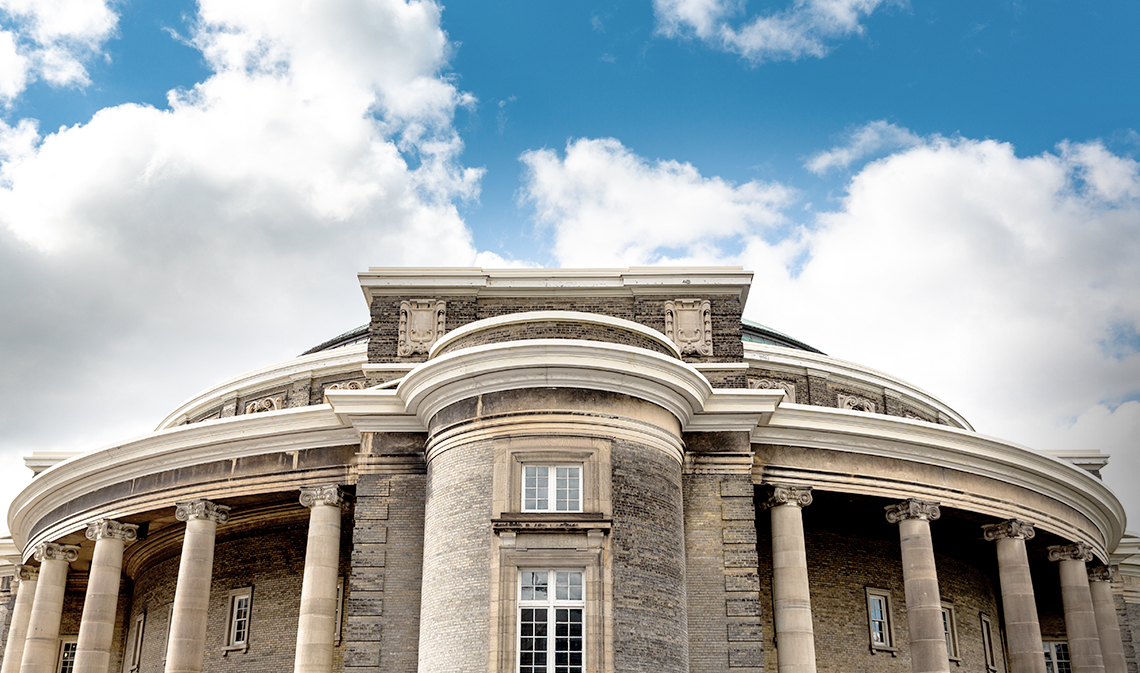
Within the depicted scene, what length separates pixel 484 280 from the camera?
31.6 meters

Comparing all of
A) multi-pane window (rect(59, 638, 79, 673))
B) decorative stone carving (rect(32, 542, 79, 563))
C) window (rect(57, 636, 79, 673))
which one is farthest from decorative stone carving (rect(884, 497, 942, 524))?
multi-pane window (rect(59, 638, 79, 673))

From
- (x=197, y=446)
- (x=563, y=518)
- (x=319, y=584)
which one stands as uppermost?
(x=197, y=446)

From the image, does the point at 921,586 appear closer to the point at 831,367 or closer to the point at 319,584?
the point at 831,367

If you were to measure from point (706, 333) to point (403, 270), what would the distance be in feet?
29.9

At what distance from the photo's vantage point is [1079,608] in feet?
105

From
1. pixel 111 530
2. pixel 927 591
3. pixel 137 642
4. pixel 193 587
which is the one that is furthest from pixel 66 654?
pixel 927 591

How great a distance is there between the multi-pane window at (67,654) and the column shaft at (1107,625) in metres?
36.1

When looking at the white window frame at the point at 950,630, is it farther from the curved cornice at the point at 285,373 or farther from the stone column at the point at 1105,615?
the curved cornice at the point at 285,373

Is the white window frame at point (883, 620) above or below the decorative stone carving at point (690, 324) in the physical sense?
below

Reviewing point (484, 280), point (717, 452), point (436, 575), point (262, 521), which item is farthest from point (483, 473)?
point (262, 521)

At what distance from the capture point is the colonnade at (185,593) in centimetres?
2652

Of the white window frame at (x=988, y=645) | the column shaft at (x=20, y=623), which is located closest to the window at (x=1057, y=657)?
the white window frame at (x=988, y=645)

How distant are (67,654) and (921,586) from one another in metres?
31.1

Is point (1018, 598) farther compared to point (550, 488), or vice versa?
point (1018, 598)
